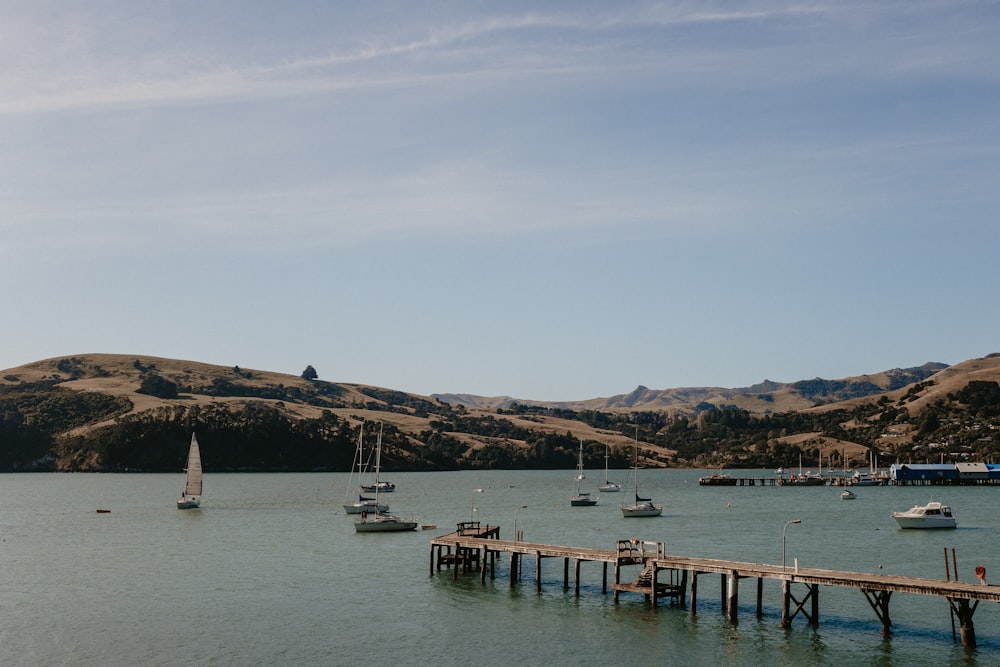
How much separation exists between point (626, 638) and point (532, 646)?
18.6 ft

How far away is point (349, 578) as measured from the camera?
249 ft

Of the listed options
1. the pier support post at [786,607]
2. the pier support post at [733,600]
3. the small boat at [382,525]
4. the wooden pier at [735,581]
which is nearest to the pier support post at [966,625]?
the wooden pier at [735,581]

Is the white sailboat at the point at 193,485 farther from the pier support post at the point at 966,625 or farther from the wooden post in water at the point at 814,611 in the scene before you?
the pier support post at the point at 966,625

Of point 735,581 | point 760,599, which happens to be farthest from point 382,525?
point 735,581

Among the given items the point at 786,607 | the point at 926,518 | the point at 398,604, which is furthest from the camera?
the point at 926,518

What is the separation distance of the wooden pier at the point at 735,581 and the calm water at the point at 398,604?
1088mm

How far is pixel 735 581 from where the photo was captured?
2297 inches

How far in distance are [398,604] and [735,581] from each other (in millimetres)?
22660

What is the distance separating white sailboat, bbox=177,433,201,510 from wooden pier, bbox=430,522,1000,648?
274 ft

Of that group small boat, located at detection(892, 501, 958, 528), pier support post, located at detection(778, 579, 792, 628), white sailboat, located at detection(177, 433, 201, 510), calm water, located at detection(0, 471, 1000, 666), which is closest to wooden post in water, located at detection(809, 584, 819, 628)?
calm water, located at detection(0, 471, 1000, 666)

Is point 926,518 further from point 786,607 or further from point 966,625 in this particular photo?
point 966,625

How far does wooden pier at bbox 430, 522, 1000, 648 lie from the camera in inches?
2024

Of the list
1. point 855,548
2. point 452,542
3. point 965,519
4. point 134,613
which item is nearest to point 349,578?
point 452,542

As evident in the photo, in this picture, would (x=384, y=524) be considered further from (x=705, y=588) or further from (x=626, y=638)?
(x=626, y=638)
